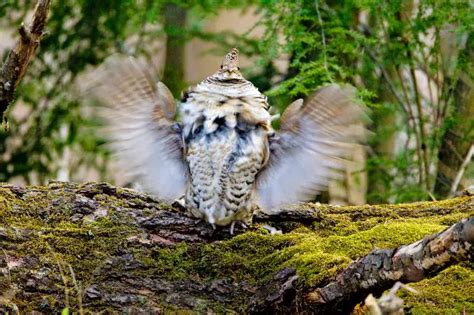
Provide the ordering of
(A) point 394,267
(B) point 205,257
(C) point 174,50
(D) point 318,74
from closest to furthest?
(A) point 394,267, (B) point 205,257, (D) point 318,74, (C) point 174,50

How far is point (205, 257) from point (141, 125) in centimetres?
71

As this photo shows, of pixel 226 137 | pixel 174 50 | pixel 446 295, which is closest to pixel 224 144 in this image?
pixel 226 137

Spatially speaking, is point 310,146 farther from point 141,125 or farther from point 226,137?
point 141,125

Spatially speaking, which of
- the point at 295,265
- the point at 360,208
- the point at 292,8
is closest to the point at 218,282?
the point at 295,265

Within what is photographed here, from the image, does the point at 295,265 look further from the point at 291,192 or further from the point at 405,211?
the point at 405,211

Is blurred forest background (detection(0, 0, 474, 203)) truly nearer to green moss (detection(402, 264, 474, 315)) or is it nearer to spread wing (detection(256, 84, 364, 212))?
spread wing (detection(256, 84, 364, 212))

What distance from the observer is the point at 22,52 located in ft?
13.3

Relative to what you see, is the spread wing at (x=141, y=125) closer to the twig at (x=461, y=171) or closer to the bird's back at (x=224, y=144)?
the bird's back at (x=224, y=144)

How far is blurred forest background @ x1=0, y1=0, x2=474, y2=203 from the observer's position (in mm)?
6391

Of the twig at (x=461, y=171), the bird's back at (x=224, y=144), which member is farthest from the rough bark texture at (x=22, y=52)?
the twig at (x=461, y=171)

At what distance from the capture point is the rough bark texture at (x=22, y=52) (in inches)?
157

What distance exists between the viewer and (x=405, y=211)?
185 inches

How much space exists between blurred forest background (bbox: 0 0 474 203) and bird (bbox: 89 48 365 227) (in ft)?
6.25

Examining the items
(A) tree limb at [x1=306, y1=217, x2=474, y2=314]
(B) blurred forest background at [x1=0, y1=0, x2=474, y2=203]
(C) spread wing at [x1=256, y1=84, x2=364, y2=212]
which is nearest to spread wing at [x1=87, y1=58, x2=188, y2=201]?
(C) spread wing at [x1=256, y1=84, x2=364, y2=212]
